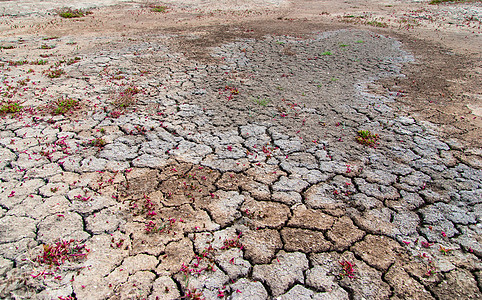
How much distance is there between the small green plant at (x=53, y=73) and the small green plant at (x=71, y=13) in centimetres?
870

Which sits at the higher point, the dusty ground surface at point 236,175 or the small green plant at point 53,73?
the small green plant at point 53,73

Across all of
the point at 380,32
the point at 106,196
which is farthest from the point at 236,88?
the point at 380,32

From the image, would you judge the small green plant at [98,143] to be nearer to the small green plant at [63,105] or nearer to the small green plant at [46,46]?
the small green plant at [63,105]

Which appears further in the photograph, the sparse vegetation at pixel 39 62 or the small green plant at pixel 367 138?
the sparse vegetation at pixel 39 62

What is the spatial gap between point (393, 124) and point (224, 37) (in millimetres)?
7673

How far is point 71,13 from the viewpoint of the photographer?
14836mm

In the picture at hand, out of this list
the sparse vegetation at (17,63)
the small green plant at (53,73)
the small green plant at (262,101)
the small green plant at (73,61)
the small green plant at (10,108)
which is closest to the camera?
the small green plant at (10,108)

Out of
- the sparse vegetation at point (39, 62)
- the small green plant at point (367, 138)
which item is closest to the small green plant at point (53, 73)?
the sparse vegetation at point (39, 62)

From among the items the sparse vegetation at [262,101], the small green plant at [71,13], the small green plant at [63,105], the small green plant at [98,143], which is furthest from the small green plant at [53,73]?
the small green plant at [71,13]

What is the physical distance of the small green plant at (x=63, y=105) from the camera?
19.1 ft

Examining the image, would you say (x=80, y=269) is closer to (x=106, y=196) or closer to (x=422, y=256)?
(x=106, y=196)

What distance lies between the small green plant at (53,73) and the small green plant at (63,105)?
1571 millimetres

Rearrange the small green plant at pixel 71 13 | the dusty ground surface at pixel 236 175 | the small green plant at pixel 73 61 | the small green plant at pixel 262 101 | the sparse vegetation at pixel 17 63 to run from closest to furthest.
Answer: the dusty ground surface at pixel 236 175
the small green plant at pixel 262 101
the sparse vegetation at pixel 17 63
the small green plant at pixel 73 61
the small green plant at pixel 71 13

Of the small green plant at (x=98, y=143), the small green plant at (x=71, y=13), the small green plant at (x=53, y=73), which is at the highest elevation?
the small green plant at (x=71, y=13)
